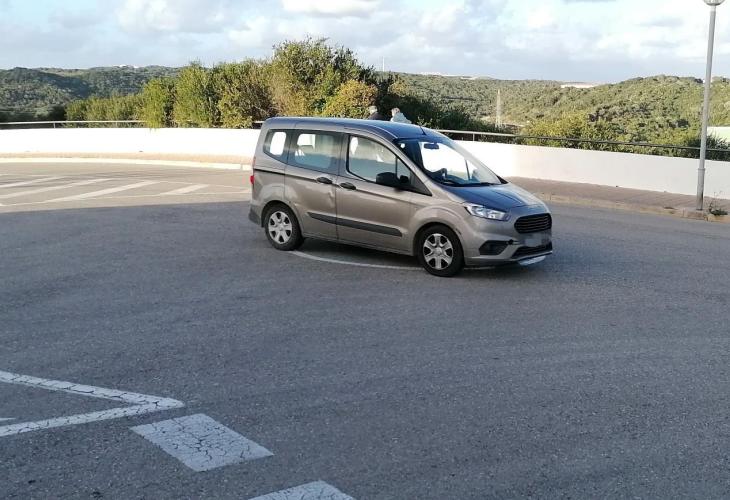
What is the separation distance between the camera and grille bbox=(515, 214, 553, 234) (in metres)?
9.53

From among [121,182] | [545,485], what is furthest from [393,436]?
[121,182]

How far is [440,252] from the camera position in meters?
9.73

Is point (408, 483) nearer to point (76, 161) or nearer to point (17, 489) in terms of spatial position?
point (17, 489)

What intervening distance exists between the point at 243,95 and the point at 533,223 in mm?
23718

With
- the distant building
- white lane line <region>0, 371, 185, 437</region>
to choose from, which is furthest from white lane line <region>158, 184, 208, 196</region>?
the distant building

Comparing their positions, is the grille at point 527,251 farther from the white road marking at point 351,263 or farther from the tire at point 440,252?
the white road marking at point 351,263

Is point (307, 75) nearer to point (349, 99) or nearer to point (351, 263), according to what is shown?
point (349, 99)

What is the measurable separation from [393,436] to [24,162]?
93.4 feet

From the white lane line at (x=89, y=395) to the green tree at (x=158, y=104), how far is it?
28.1 m

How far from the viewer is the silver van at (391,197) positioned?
954 cm

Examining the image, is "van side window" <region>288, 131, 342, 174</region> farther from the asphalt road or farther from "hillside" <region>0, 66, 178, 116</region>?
"hillside" <region>0, 66, 178, 116</region>

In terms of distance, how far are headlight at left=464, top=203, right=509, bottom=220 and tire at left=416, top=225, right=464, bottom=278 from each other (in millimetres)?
357

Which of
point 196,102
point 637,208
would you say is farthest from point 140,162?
point 637,208

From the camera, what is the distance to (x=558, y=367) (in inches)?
251
